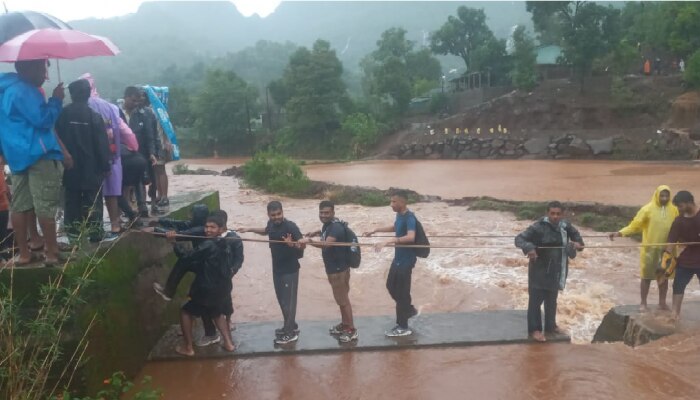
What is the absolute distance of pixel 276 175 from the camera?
23.5 m

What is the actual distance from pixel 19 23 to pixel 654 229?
6.63m

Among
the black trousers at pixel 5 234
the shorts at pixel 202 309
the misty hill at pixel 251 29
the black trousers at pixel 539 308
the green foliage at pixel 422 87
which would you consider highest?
the misty hill at pixel 251 29

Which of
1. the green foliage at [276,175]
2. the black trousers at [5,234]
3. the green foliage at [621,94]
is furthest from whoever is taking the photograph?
the green foliage at [621,94]

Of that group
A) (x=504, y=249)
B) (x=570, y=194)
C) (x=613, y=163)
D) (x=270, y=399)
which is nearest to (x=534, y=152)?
(x=613, y=163)

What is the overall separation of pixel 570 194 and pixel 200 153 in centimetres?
4346

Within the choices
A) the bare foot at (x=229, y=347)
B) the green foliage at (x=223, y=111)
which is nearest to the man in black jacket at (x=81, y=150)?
the bare foot at (x=229, y=347)

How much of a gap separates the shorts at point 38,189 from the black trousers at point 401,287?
326 cm

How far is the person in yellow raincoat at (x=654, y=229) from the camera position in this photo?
20.6 ft

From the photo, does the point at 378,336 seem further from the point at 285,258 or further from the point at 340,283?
the point at 285,258

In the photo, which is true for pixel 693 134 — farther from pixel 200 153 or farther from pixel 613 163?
pixel 200 153

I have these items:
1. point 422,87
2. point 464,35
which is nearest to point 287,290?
point 464,35

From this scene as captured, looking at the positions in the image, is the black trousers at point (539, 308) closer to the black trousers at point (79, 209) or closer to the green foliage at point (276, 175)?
the black trousers at point (79, 209)

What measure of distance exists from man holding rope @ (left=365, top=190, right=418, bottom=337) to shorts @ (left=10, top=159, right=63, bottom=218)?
115 inches

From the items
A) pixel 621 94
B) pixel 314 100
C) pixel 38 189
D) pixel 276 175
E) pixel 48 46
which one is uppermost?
pixel 314 100
